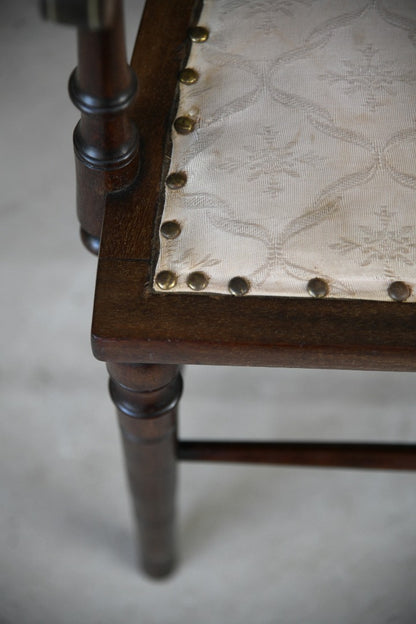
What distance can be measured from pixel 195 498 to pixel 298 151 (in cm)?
50

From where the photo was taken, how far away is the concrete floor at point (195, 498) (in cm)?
79

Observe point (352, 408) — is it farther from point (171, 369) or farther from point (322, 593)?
point (171, 369)

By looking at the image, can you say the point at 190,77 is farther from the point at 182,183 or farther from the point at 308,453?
the point at 308,453

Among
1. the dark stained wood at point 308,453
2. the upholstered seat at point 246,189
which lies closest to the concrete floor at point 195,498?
the dark stained wood at point 308,453

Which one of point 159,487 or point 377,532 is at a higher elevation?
point 159,487

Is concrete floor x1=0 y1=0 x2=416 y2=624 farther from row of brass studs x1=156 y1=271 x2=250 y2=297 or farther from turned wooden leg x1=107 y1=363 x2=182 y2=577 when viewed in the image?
row of brass studs x1=156 y1=271 x2=250 y2=297

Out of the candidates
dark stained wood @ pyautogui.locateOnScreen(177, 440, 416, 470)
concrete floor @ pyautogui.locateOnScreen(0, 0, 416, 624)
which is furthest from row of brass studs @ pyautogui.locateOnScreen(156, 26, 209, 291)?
concrete floor @ pyautogui.locateOnScreen(0, 0, 416, 624)

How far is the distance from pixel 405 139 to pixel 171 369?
0.69 ft

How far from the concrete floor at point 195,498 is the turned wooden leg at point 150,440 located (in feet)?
0.30

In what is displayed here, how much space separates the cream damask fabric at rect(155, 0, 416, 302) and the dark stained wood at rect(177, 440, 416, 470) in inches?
9.9

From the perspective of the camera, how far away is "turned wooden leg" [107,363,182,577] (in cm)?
48

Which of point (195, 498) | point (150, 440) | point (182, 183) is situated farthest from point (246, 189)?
point (195, 498)

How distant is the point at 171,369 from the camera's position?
48cm

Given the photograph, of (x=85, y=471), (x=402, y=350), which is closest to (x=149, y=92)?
(x=402, y=350)
